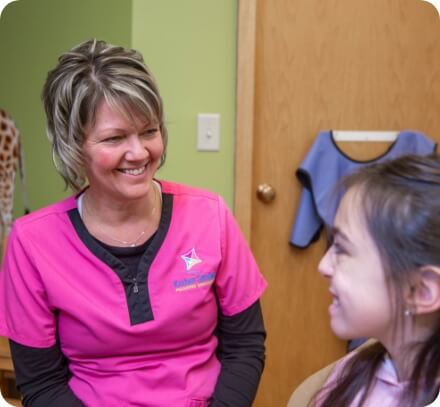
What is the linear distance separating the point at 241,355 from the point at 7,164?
986 millimetres

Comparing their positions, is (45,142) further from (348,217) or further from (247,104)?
(348,217)

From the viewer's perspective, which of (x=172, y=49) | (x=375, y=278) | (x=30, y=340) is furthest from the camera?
(x=172, y=49)

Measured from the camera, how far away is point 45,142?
5.51 ft

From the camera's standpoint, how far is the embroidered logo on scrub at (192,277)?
1046 millimetres

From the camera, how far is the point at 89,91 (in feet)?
3.18

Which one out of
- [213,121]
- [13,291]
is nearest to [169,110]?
[213,121]

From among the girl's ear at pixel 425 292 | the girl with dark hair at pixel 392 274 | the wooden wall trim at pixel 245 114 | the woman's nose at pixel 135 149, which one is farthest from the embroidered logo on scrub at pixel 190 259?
the wooden wall trim at pixel 245 114

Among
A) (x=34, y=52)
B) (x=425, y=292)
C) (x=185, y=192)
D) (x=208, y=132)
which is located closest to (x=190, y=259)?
(x=185, y=192)

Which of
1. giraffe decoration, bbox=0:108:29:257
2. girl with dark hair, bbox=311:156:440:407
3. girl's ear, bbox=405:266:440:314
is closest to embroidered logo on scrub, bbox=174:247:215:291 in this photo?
girl with dark hair, bbox=311:156:440:407

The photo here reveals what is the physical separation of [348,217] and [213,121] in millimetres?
985

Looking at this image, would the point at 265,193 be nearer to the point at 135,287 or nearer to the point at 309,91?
the point at 309,91

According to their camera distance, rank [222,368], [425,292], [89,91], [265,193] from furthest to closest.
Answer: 1. [265,193]
2. [222,368]
3. [89,91]
4. [425,292]

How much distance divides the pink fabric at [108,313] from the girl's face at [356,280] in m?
0.37

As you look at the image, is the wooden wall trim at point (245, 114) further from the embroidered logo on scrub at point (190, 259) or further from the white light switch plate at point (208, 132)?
the embroidered logo on scrub at point (190, 259)
